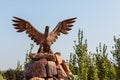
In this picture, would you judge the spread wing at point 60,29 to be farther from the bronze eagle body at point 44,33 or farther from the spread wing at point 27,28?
the spread wing at point 27,28

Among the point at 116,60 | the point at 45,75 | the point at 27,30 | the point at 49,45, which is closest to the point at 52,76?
the point at 45,75

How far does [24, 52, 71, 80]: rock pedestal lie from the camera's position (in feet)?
48.3

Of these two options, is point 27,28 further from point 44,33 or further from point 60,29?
point 60,29

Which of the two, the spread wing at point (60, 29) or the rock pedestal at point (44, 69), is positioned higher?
the spread wing at point (60, 29)

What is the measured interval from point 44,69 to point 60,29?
1964 millimetres

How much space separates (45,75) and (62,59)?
1.45 metres

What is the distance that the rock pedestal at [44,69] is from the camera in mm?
14734

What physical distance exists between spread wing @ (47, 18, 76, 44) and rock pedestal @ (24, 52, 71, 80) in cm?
72

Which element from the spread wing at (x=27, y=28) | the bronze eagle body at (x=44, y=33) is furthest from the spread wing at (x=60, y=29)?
the spread wing at (x=27, y=28)

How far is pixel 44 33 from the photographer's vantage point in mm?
15234

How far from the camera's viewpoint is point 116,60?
1686 cm

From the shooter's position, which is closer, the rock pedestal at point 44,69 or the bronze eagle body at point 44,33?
the rock pedestal at point 44,69

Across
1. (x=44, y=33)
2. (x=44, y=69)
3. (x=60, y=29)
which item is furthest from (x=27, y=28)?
(x=44, y=69)

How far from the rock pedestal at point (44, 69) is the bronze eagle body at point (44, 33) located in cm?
38
